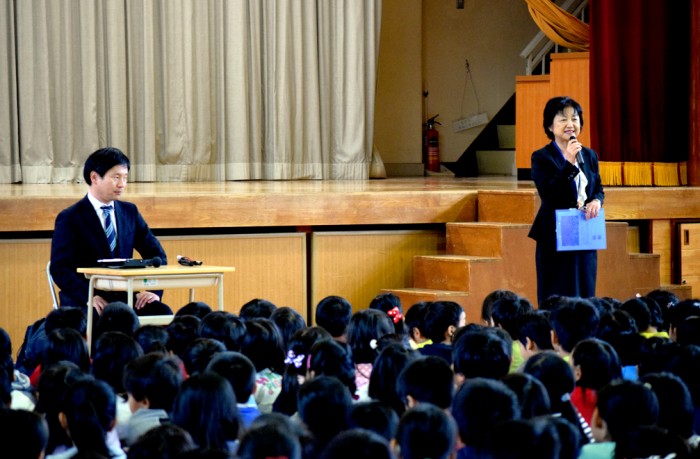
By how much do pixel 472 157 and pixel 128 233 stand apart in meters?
6.59

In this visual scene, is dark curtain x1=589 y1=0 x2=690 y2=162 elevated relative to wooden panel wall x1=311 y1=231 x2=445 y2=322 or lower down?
elevated

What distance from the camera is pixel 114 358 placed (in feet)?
11.0

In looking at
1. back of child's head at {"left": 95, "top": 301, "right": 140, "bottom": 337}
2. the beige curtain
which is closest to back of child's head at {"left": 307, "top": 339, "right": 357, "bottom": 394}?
back of child's head at {"left": 95, "top": 301, "right": 140, "bottom": 337}

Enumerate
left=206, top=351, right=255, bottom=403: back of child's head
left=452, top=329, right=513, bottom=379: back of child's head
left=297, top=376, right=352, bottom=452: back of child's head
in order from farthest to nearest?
left=452, top=329, right=513, bottom=379: back of child's head
left=206, top=351, right=255, bottom=403: back of child's head
left=297, top=376, right=352, bottom=452: back of child's head

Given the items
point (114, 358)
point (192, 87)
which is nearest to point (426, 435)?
point (114, 358)

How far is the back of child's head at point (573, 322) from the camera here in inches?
148

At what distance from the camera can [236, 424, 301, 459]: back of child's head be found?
2203 mm

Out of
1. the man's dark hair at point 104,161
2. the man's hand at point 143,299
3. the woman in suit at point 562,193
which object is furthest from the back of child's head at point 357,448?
the woman in suit at point 562,193

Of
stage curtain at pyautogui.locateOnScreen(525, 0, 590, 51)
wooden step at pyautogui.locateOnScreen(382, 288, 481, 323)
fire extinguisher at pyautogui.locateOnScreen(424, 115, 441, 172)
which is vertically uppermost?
stage curtain at pyautogui.locateOnScreen(525, 0, 590, 51)

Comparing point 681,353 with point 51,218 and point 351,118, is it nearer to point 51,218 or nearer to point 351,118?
point 51,218

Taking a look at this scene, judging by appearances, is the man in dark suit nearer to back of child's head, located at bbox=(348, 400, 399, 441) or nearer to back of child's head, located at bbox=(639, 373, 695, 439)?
back of child's head, located at bbox=(348, 400, 399, 441)

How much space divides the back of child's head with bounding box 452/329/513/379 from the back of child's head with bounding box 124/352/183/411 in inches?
31.6

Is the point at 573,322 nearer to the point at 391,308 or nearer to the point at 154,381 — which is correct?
the point at 391,308

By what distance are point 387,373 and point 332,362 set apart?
159mm
